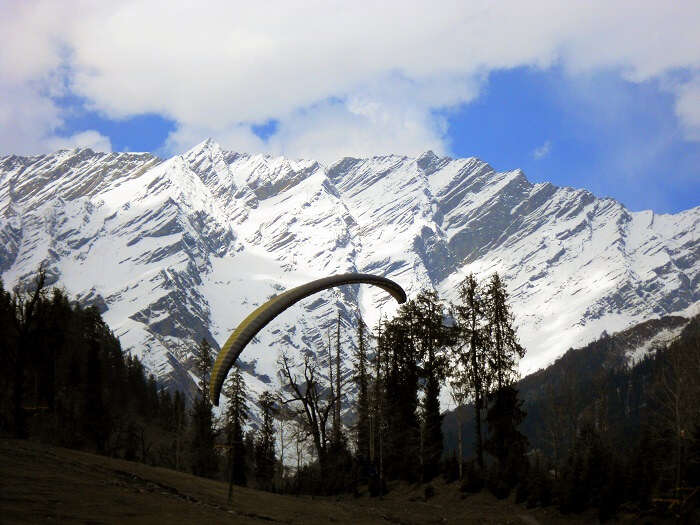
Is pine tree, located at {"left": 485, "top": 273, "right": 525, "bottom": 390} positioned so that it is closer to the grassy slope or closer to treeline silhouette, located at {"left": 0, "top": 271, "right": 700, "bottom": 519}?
treeline silhouette, located at {"left": 0, "top": 271, "right": 700, "bottom": 519}

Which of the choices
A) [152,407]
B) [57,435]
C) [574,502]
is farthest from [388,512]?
[152,407]

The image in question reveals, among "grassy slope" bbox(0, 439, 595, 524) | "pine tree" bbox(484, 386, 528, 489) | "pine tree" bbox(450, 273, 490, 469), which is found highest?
"pine tree" bbox(450, 273, 490, 469)

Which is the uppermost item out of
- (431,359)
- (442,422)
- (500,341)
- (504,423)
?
(500,341)

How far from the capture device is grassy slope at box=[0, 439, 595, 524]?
21.1 m

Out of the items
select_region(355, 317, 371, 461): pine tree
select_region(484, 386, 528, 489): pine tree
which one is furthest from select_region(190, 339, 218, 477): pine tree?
select_region(484, 386, 528, 489): pine tree

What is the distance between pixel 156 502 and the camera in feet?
82.4

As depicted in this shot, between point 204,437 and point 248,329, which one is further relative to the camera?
point 204,437

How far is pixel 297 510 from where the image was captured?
1235 inches

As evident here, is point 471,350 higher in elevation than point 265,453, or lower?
higher

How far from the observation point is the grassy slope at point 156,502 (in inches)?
832

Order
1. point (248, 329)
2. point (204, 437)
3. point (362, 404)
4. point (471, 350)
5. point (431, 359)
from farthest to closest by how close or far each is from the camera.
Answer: point (204, 437)
point (362, 404)
point (431, 359)
point (471, 350)
point (248, 329)

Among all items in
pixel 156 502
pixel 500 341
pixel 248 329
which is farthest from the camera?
pixel 500 341

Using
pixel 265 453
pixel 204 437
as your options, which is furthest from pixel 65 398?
pixel 265 453

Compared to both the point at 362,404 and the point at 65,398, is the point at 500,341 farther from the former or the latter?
the point at 65,398
